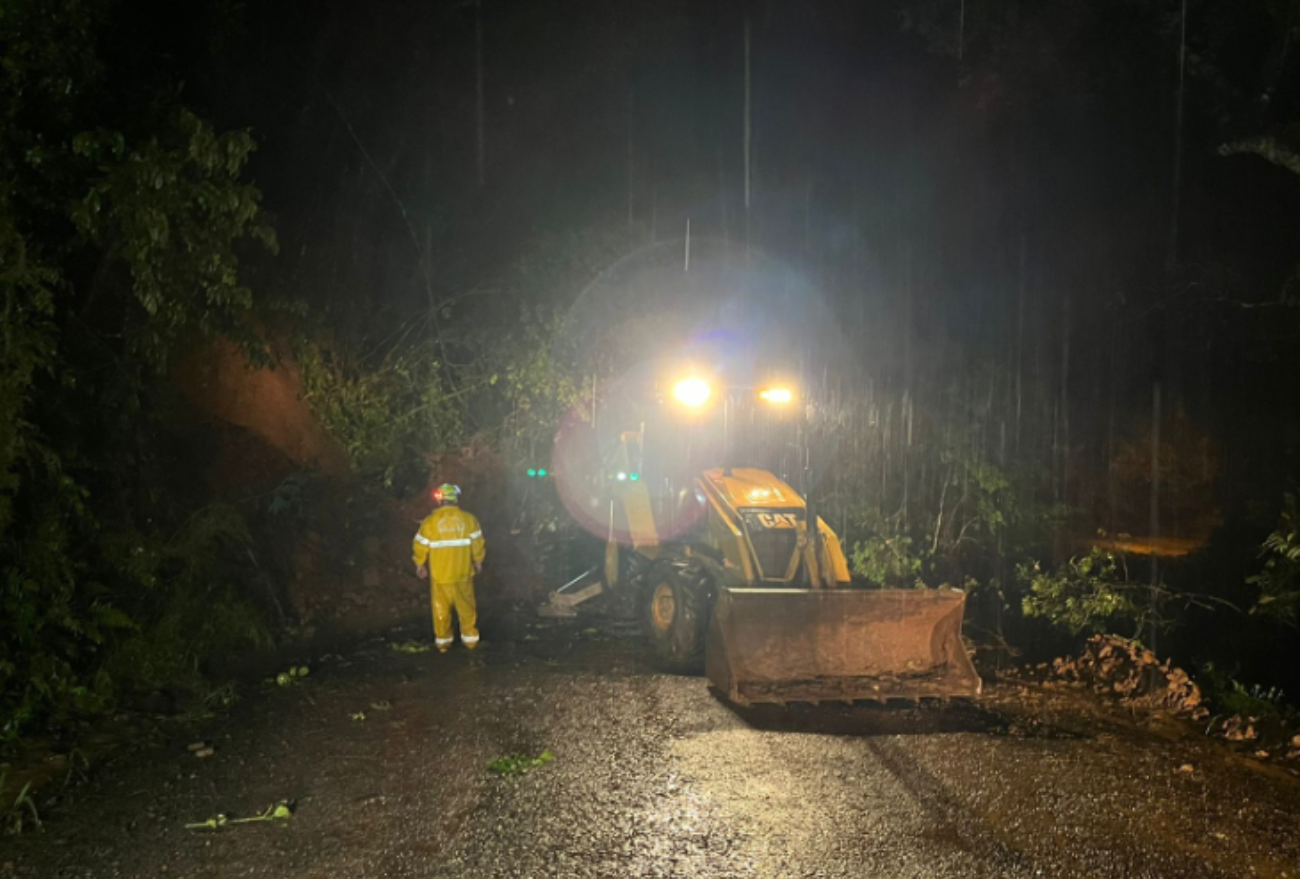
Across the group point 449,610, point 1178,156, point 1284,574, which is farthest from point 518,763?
point 1178,156

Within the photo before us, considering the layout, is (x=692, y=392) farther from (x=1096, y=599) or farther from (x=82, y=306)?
(x=82, y=306)

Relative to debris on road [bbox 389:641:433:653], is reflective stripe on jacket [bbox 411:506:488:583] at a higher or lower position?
higher

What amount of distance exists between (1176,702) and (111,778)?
7867 mm

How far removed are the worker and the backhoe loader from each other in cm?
178

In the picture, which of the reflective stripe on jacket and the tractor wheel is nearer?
the tractor wheel

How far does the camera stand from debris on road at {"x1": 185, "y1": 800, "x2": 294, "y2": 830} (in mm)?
4957

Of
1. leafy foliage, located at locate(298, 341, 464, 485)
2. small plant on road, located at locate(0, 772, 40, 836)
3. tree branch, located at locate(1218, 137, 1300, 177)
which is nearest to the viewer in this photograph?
small plant on road, located at locate(0, 772, 40, 836)

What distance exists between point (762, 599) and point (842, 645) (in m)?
0.77

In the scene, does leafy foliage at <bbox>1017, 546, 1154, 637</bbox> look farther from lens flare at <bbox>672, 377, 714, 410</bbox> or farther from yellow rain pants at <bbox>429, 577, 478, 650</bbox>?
yellow rain pants at <bbox>429, 577, 478, 650</bbox>

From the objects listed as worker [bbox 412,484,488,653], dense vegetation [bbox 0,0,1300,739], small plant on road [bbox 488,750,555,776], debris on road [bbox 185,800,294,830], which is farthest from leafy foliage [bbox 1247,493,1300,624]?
debris on road [bbox 185,800,294,830]

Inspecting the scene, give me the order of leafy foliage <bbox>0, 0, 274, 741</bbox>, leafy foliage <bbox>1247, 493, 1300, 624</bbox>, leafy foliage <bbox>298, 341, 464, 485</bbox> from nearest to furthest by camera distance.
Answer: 1. leafy foliage <bbox>0, 0, 274, 741</bbox>
2. leafy foliage <bbox>1247, 493, 1300, 624</bbox>
3. leafy foliage <bbox>298, 341, 464, 485</bbox>

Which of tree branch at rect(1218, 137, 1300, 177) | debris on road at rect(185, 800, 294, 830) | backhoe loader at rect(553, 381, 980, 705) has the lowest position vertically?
debris on road at rect(185, 800, 294, 830)

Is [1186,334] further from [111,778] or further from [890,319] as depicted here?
[111,778]

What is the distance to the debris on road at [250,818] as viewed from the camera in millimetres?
4957
